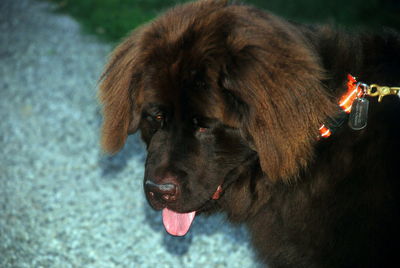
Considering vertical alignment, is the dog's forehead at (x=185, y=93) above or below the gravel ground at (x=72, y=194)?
above

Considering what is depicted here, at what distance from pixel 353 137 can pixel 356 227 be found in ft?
1.41

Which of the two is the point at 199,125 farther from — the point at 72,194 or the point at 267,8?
the point at 267,8

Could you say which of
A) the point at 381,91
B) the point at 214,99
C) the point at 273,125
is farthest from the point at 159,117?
the point at 381,91

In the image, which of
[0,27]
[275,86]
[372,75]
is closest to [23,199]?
[275,86]

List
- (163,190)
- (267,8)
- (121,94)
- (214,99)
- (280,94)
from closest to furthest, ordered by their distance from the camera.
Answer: (280,94) < (214,99) < (163,190) < (121,94) < (267,8)

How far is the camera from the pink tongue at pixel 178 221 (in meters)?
2.81

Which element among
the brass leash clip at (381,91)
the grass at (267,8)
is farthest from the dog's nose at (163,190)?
the grass at (267,8)

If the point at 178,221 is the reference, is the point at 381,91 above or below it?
above

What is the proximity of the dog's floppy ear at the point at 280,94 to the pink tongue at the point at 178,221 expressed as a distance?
683 mm

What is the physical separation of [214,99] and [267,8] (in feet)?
21.4

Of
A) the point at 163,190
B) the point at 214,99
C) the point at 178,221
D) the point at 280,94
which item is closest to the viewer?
the point at 280,94

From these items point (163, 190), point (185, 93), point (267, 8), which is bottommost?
point (267, 8)

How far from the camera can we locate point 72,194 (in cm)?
453

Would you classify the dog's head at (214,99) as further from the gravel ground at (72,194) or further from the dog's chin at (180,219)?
the gravel ground at (72,194)
